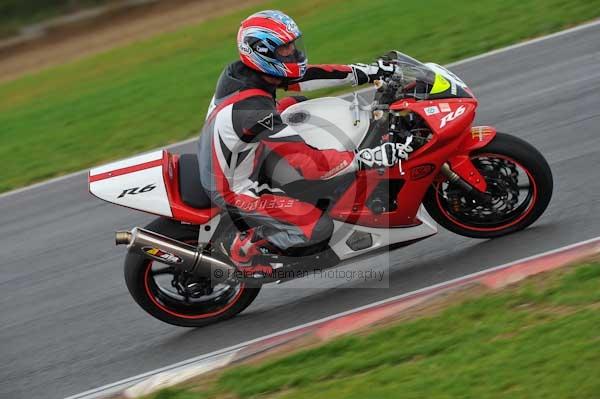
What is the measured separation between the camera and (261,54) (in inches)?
234

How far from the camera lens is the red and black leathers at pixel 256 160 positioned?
19.4ft

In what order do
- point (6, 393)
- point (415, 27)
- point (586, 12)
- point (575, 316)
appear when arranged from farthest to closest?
point (415, 27), point (586, 12), point (6, 393), point (575, 316)

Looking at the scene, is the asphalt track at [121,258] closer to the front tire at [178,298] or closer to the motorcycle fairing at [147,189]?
the front tire at [178,298]

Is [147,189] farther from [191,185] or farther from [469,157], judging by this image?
[469,157]

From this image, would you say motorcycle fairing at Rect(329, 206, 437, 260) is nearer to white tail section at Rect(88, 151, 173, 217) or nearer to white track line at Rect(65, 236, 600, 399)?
white track line at Rect(65, 236, 600, 399)

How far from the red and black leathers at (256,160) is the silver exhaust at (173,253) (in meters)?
0.35

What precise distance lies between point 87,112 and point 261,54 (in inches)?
302

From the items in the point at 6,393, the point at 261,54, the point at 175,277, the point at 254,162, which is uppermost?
the point at 261,54

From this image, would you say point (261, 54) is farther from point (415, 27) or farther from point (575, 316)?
point (415, 27)

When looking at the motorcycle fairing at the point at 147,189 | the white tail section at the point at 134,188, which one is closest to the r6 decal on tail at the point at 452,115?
the motorcycle fairing at the point at 147,189

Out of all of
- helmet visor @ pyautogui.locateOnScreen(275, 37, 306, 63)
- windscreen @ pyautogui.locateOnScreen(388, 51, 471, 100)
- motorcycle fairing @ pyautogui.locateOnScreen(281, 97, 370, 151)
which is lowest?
motorcycle fairing @ pyautogui.locateOnScreen(281, 97, 370, 151)

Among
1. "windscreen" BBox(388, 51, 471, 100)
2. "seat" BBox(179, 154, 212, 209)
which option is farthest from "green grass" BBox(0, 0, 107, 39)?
"windscreen" BBox(388, 51, 471, 100)

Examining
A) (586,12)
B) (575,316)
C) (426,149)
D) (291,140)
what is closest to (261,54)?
(291,140)

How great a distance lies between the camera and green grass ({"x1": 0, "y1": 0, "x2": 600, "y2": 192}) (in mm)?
11438
